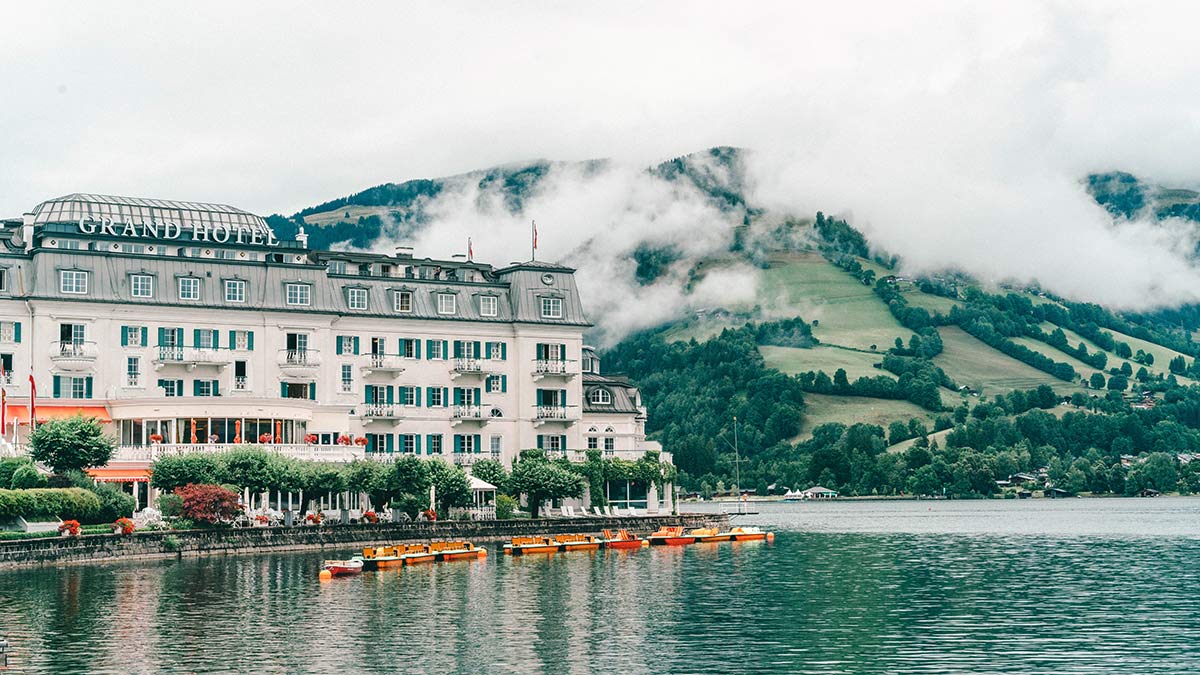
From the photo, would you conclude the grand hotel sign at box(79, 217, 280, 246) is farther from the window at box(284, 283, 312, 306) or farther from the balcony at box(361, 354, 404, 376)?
the balcony at box(361, 354, 404, 376)

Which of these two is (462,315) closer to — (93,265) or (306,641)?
(93,265)

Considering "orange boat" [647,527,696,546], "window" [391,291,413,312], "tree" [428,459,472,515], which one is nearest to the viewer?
"tree" [428,459,472,515]

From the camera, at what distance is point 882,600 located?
8150cm

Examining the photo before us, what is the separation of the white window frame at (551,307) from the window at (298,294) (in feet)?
70.4

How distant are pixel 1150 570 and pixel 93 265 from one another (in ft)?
269

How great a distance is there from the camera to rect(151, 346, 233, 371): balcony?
13038 cm

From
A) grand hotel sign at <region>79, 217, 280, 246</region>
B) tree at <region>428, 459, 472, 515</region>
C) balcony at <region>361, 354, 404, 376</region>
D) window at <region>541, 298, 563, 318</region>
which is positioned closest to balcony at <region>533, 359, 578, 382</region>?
window at <region>541, 298, 563, 318</region>

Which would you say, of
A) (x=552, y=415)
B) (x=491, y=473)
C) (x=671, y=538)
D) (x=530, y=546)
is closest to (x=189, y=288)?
(x=491, y=473)

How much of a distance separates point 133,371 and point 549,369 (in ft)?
119

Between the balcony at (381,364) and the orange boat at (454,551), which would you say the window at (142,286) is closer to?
the balcony at (381,364)

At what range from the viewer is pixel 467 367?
469 ft

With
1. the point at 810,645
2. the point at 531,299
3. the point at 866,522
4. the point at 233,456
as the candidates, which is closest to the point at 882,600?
the point at 810,645

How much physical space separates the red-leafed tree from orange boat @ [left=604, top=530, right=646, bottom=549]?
29451 mm

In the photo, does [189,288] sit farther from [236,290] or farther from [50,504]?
[50,504]
